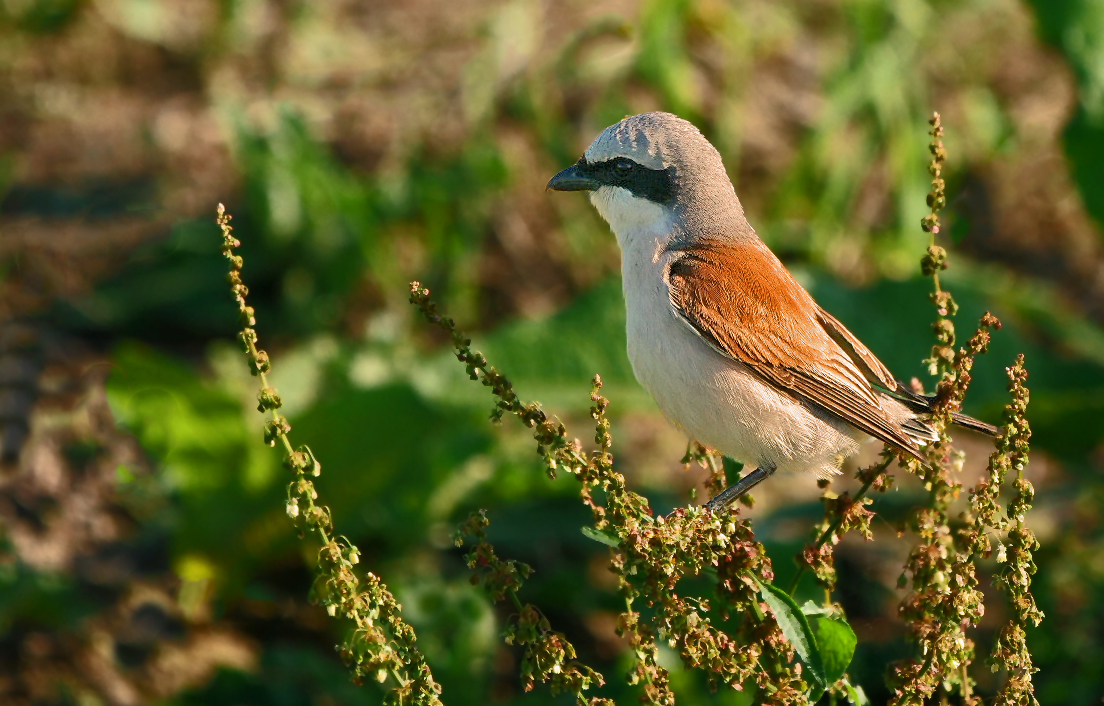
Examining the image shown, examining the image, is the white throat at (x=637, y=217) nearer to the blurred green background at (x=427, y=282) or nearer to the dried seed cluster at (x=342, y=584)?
the blurred green background at (x=427, y=282)

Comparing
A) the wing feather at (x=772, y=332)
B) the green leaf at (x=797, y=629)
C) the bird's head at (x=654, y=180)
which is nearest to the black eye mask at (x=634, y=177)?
the bird's head at (x=654, y=180)

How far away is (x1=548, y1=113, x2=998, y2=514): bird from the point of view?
314 cm

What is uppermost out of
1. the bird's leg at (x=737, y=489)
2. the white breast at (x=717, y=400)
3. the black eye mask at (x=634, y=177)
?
the black eye mask at (x=634, y=177)

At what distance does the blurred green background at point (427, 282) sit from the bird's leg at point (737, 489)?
1.78ft

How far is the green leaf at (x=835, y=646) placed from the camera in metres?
2.46

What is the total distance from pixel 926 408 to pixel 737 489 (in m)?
0.46

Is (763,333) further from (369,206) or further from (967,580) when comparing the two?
(369,206)

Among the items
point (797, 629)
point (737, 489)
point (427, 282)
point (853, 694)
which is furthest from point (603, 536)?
point (427, 282)

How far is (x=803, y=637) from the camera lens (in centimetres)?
241

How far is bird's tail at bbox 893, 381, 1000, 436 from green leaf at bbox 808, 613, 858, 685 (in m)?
0.52

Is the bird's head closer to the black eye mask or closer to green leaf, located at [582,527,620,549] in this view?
the black eye mask

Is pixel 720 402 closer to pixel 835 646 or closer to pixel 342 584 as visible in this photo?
pixel 835 646

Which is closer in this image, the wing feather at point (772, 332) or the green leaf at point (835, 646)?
the green leaf at point (835, 646)

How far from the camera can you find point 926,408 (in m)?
3.05
